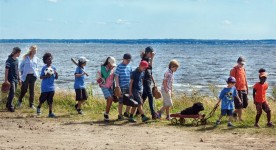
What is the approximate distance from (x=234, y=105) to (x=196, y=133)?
189 centimetres

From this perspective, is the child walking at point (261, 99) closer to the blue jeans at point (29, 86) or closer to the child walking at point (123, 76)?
the child walking at point (123, 76)

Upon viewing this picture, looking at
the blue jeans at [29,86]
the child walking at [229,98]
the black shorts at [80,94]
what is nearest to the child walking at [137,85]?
the black shorts at [80,94]

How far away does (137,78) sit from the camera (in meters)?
11.9

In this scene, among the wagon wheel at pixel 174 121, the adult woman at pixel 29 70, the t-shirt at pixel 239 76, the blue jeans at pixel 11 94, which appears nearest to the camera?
the wagon wheel at pixel 174 121

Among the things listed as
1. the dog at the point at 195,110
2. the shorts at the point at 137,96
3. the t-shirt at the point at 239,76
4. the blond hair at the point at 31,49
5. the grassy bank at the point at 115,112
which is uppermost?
the blond hair at the point at 31,49

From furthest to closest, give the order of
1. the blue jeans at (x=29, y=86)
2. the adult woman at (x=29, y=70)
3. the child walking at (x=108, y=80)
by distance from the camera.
A: the blue jeans at (x=29, y=86) → the adult woman at (x=29, y=70) → the child walking at (x=108, y=80)

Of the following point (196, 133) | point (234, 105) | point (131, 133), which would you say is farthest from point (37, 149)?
point (234, 105)

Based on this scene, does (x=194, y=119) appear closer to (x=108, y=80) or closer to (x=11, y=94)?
(x=108, y=80)

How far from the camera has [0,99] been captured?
48.6 ft

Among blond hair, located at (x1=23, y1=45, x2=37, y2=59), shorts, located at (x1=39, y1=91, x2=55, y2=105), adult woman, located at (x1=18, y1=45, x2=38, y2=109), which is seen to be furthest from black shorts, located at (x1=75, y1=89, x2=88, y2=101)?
blond hair, located at (x1=23, y1=45, x2=37, y2=59)

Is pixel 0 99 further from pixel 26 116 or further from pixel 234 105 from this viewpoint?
pixel 234 105

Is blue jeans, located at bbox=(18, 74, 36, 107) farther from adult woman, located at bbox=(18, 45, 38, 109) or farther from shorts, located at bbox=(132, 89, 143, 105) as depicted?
shorts, located at bbox=(132, 89, 143, 105)

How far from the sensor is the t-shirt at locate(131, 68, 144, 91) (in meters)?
11.9

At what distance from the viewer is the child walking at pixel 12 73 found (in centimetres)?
1337
